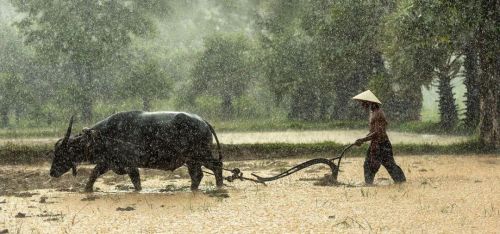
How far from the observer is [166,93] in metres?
49.0

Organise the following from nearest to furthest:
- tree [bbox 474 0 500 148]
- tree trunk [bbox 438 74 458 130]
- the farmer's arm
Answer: the farmer's arm < tree [bbox 474 0 500 148] < tree trunk [bbox 438 74 458 130]

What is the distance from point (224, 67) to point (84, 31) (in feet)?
40.1

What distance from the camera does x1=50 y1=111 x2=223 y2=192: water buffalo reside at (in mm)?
13484

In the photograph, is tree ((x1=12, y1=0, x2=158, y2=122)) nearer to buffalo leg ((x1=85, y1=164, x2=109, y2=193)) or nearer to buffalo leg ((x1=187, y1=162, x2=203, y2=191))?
buffalo leg ((x1=85, y1=164, x2=109, y2=193))

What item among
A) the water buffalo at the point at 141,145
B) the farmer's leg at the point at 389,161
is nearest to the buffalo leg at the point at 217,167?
the water buffalo at the point at 141,145

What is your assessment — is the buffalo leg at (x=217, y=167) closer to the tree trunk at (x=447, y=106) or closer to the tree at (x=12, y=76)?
the tree trunk at (x=447, y=106)

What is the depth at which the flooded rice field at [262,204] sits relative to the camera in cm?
986

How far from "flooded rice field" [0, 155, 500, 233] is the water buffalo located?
1.90 ft

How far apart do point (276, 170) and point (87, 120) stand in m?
31.6

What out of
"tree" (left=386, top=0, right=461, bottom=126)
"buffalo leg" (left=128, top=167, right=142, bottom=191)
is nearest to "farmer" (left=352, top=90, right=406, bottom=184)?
"buffalo leg" (left=128, top=167, right=142, bottom=191)

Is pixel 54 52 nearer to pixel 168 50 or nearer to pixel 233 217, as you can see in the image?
pixel 168 50

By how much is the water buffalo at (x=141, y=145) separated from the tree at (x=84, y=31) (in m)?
31.3

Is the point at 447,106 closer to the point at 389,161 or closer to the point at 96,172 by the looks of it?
the point at 389,161

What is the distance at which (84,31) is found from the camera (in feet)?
145
